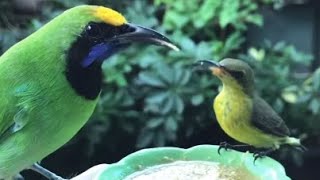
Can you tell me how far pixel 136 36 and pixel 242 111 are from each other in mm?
374

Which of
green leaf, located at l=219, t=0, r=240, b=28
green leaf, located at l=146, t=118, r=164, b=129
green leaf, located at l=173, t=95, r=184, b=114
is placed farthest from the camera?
green leaf, located at l=219, t=0, r=240, b=28

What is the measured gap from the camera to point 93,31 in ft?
5.44

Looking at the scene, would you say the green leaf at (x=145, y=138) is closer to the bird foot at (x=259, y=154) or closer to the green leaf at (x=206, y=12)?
the green leaf at (x=206, y=12)

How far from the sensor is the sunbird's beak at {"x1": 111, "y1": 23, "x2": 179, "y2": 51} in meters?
1.66

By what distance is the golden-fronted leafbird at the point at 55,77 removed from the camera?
1.67 metres

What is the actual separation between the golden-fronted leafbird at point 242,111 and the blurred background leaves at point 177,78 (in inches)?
65.5

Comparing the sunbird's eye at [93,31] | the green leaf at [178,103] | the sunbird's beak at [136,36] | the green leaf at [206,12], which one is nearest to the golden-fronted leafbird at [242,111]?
the sunbird's beak at [136,36]

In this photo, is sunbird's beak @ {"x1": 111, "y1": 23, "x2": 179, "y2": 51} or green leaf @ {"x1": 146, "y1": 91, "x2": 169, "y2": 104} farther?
green leaf @ {"x1": 146, "y1": 91, "x2": 169, "y2": 104}

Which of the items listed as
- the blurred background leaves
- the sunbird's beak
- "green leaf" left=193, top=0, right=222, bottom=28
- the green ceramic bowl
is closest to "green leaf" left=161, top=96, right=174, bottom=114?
the blurred background leaves

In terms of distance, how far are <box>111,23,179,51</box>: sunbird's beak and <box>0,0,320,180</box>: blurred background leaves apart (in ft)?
6.21

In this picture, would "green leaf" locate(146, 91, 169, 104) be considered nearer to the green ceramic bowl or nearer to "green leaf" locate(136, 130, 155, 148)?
"green leaf" locate(136, 130, 155, 148)

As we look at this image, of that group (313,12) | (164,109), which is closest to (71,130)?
(164,109)

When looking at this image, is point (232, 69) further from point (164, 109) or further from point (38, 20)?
point (38, 20)

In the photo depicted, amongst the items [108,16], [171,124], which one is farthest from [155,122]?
[108,16]
